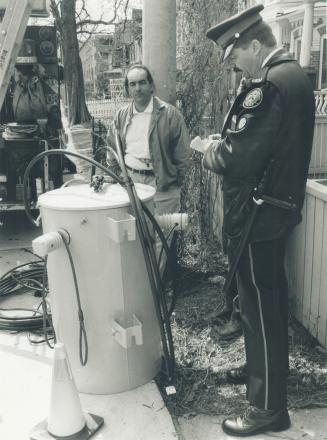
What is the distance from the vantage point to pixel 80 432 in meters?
2.55

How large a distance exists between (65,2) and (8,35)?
52.2 ft

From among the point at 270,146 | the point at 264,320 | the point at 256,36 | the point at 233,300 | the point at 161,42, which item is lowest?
the point at 233,300

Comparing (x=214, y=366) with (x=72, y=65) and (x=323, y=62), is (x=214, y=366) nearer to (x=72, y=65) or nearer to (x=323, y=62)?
(x=72, y=65)

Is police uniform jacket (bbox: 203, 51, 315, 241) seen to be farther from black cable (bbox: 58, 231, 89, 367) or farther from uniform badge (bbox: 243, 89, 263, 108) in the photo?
black cable (bbox: 58, 231, 89, 367)

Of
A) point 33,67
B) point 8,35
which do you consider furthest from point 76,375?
point 33,67

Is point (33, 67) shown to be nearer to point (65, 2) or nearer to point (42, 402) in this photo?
point (42, 402)

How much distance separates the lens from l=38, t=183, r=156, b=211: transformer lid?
8.71ft

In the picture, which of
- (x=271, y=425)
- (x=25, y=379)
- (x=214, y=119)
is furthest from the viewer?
(x=214, y=119)

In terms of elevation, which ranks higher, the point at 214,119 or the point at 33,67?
the point at 33,67

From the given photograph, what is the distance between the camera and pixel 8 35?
3496 mm

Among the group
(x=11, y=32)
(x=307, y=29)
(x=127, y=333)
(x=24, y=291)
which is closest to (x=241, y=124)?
(x=127, y=333)

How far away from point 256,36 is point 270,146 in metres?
0.53

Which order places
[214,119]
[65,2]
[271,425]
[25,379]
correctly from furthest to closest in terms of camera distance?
[65,2]
[214,119]
[25,379]
[271,425]

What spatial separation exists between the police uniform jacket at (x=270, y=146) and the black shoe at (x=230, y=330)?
1212 mm
